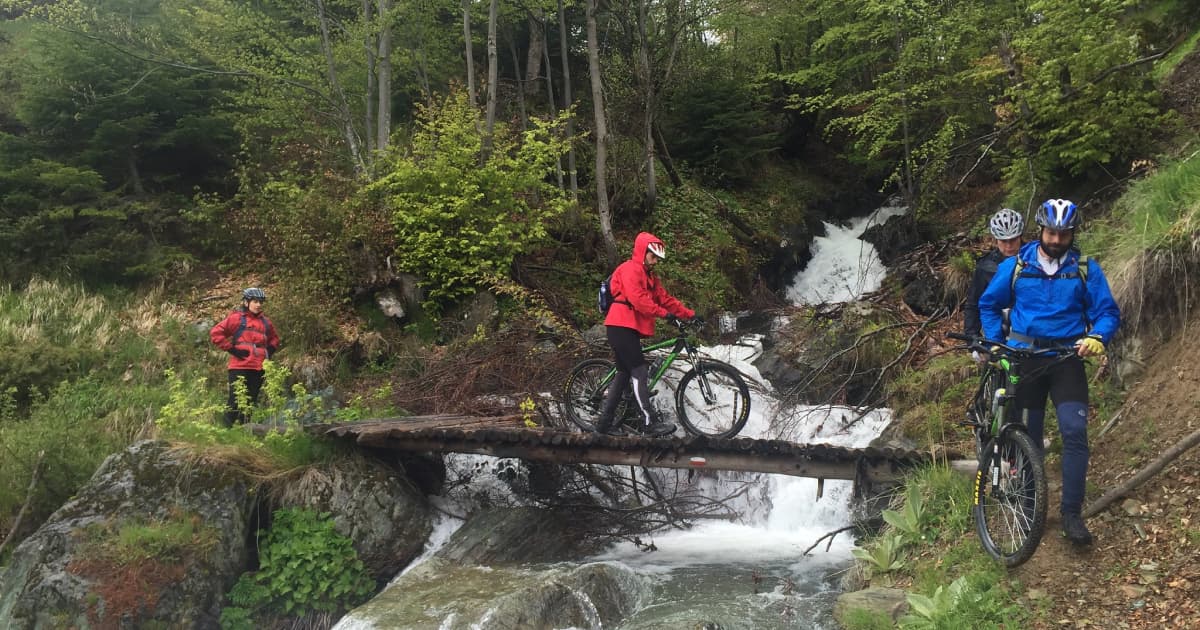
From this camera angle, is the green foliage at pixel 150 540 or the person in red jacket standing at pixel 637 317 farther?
the person in red jacket standing at pixel 637 317

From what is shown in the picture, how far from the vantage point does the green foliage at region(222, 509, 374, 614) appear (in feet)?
22.3

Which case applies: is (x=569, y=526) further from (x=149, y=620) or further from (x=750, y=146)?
(x=750, y=146)

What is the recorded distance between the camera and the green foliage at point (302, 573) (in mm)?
6797

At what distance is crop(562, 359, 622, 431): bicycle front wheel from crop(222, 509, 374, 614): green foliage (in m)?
2.82

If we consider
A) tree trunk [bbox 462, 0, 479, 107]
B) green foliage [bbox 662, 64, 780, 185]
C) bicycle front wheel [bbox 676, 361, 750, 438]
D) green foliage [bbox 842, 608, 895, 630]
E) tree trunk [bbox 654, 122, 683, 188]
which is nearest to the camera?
green foliage [bbox 842, 608, 895, 630]

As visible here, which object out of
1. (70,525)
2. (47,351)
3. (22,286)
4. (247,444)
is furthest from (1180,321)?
(22,286)

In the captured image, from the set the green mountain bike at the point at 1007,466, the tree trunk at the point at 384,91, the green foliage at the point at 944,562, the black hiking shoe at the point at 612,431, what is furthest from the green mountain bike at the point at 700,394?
the tree trunk at the point at 384,91

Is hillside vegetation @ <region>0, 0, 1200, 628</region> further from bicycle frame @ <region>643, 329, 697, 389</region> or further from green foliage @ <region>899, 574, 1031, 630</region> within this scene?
bicycle frame @ <region>643, 329, 697, 389</region>

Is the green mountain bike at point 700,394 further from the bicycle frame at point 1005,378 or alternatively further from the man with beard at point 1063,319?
the man with beard at point 1063,319

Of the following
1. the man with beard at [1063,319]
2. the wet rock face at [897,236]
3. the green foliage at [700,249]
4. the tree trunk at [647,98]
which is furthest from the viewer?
the wet rock face at [897,236]

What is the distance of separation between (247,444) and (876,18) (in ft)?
50.6

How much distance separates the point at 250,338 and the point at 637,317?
4.95 meters

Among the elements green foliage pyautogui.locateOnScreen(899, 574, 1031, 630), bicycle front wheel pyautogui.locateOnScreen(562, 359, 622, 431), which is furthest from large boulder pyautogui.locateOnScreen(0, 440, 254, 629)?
green foliage pyautogui.locateOnScreen(899, 574, 1031, 630)

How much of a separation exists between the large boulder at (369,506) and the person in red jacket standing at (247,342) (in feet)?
5.39
